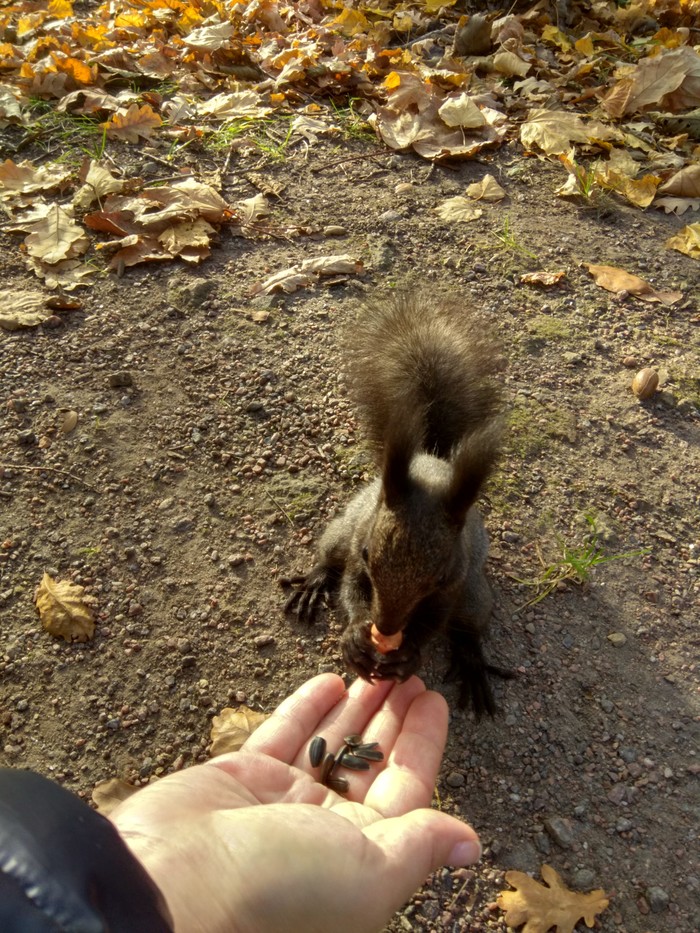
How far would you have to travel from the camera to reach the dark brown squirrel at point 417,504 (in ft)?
5.58

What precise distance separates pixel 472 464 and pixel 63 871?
1.11 meters

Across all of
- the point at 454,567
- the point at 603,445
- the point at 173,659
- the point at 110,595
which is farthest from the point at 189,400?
the point at 603,445

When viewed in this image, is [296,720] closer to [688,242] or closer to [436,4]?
[688,242]

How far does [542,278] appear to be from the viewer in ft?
9.67

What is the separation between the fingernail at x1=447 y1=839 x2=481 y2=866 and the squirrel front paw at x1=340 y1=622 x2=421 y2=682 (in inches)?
20.9

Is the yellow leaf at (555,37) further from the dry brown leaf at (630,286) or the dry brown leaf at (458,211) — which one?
the dry brown leaf at (630,286)

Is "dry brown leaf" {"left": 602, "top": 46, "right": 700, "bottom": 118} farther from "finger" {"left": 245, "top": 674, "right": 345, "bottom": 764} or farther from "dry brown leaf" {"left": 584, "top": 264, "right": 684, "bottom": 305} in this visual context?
"finger" {"left": 245, "top": 674, "right": 345, "bottom": 764}

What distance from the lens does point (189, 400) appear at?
251 centimetres

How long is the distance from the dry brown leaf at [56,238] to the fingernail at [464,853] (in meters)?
2.47

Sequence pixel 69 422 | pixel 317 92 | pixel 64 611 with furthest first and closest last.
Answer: pixel 317 92 < pixel 69 422 < pixel 64 611

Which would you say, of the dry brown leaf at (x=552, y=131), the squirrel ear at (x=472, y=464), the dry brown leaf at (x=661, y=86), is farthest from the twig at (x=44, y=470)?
the dry brown leaf at (x=661, y=86)

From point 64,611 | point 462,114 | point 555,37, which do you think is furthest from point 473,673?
point 555,37

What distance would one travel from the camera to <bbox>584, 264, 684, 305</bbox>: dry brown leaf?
293 cm

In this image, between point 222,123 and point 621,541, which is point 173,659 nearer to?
point 621,541
